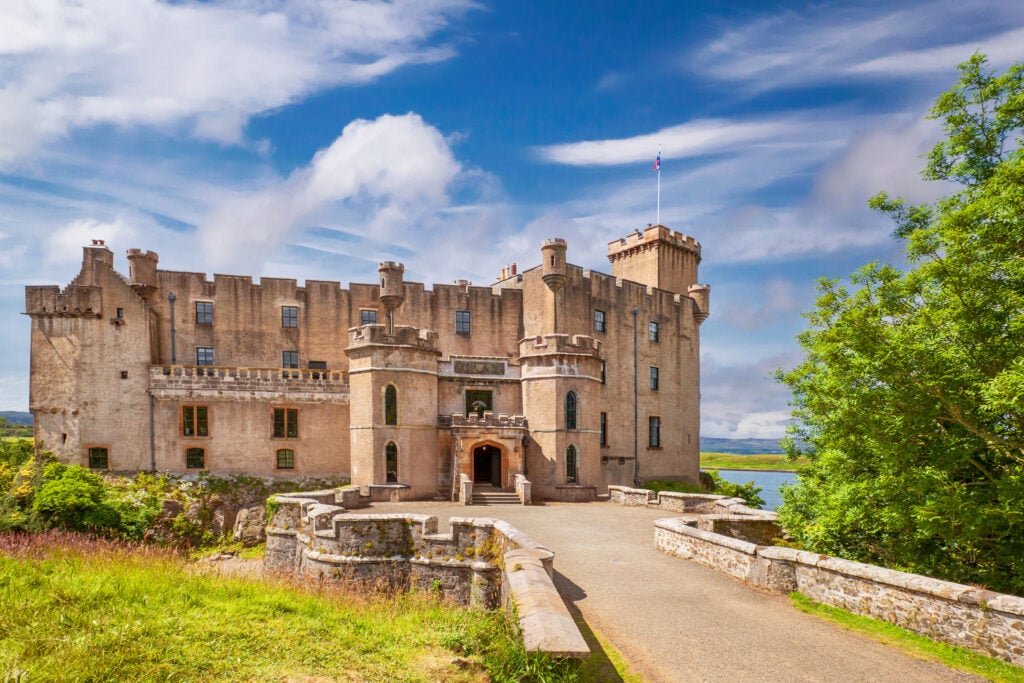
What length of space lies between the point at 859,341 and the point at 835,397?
8.14 feet

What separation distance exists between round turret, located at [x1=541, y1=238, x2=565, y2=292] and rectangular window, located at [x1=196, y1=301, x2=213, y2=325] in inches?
746

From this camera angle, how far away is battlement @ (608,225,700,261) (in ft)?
122

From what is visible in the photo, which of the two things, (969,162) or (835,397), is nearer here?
(969,162)

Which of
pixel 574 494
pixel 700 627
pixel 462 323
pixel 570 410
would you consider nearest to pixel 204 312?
pixel 462 323

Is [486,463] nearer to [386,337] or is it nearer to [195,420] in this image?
[386,337]

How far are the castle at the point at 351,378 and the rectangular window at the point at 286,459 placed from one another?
12cm

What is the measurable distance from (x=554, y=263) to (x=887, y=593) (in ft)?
77.5

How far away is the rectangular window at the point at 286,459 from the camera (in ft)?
90.9

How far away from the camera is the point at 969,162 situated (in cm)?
1308

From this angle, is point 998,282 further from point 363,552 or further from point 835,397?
point 363,552

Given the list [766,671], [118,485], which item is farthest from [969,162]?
[118,485]

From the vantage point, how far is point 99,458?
25.5 meters

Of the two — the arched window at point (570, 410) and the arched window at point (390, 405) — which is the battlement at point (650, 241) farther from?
the arched window at point (390, 405)

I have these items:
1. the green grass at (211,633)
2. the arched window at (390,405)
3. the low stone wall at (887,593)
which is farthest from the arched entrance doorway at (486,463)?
the green grass at (211,633)
